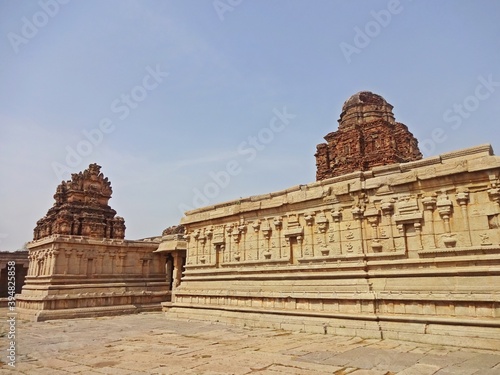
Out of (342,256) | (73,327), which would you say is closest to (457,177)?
(342,256)

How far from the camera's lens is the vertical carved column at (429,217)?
10719mm

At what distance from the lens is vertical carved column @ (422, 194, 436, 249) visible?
422 inches

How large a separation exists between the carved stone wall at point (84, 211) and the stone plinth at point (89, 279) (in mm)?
5746

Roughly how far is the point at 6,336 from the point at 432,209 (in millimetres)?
13737

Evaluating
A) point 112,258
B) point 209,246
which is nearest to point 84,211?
point 112,258

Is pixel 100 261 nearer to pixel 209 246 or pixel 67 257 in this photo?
pixel 67 257

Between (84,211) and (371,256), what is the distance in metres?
24.6

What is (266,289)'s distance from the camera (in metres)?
14.5

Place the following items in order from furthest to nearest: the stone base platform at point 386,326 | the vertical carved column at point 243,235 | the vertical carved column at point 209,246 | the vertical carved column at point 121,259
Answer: the vertical carved column at point 121,259 < the vertical carved column at point 209,246 < the vertical carved column at point 243,235 < the stone base platform at point 386,326

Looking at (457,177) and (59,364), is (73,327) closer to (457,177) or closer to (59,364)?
(59,364)

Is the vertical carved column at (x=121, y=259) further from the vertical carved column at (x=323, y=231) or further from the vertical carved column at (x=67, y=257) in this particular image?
the vertical carved column at (x=323, y=231)

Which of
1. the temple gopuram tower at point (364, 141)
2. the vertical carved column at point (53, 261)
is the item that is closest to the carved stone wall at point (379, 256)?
the vertical carved column at point (53, 261)

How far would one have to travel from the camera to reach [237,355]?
8508 mm

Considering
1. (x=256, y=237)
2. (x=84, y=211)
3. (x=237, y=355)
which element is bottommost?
(x=237, y=355)
